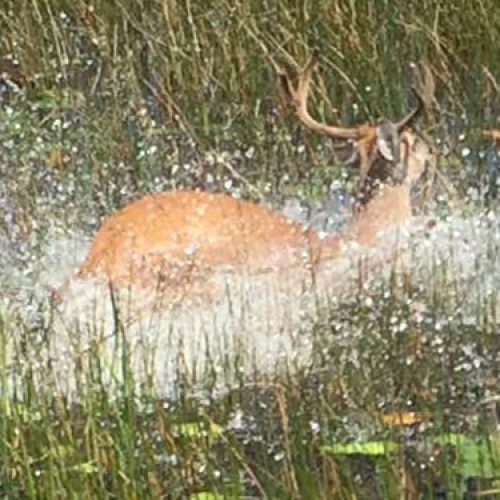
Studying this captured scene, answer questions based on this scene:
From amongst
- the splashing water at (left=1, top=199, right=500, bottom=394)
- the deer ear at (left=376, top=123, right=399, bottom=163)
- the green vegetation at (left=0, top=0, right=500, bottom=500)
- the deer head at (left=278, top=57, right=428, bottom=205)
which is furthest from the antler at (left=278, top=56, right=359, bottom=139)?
the green vegetation at (left=0, top=0, right=500, bottom=500)

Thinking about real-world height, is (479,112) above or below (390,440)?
above

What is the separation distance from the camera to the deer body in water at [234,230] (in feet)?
17.8

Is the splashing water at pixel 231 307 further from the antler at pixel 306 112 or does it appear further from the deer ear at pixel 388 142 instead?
the antler at pixel 306 112

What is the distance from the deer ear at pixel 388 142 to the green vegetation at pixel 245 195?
1.05 feet

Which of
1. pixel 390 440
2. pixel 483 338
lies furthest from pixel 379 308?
pixel 390 440

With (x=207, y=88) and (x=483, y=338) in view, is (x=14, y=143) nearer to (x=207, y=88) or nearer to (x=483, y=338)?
(x=207, y=88)

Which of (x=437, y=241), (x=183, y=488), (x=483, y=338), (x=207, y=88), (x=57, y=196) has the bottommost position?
(x=183, y=488)

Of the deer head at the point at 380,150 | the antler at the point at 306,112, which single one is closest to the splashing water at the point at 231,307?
the deer head at the point at 380,150

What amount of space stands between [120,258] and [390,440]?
6.02ft

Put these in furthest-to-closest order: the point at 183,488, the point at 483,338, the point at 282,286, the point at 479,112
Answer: the point at 479,112 < the point at 282,286 < the point at 483,338 < the point at 183,488

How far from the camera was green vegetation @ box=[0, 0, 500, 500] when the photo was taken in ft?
12.6

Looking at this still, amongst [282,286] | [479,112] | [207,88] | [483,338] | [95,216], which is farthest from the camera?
[207,88]

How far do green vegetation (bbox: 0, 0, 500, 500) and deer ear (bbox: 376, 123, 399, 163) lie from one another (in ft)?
1.05

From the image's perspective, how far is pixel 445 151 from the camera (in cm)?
653
